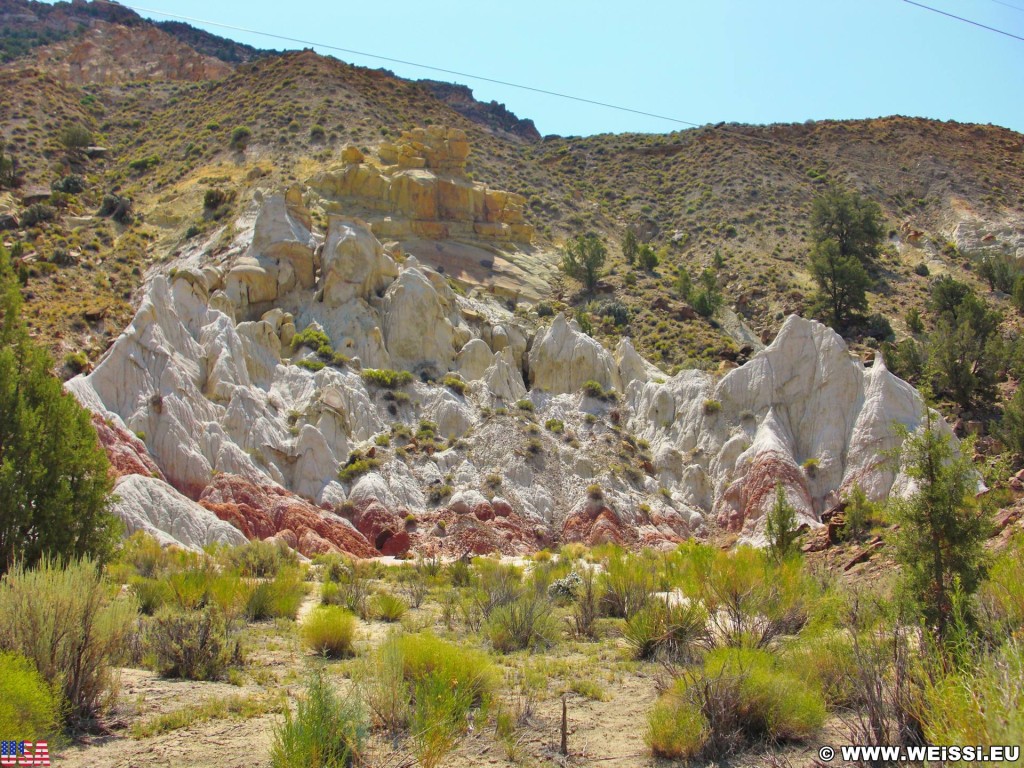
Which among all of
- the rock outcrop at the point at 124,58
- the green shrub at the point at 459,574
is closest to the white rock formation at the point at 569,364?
the green shrub at the point at 459,574

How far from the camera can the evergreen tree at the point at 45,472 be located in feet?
44.8

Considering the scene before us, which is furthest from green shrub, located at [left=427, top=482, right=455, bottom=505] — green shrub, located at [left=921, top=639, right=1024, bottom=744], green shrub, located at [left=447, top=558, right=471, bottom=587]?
green shrub, located at [left=921, top=639, right=1024, bottom=744]

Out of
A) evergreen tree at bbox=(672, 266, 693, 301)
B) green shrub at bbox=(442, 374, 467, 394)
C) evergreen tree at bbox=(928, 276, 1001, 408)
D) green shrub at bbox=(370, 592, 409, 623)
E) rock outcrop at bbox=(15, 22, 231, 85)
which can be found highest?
rock outcrop at bbox=(15, 22, 231, 85)

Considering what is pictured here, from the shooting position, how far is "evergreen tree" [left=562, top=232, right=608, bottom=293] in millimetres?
57875

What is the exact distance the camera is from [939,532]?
35.8 feet

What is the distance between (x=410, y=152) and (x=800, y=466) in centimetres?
4019

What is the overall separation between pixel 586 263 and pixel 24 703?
53.4 meters

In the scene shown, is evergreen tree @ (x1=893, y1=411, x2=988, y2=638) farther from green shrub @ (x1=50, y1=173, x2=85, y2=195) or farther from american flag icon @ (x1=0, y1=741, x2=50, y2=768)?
green shrub @ (x1=50, y1=173, x2=85, y2=195)

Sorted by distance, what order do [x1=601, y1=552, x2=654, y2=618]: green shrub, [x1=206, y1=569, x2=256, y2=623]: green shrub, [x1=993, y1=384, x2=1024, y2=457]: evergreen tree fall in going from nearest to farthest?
[x1=206, y1=569, x2=256, y2=623]: green shrub
[x1=601, y1=552, x2=654, y2=618]: green shrub
[x1=993, y1=384, x2=1024, y2=457]: evergreen tree

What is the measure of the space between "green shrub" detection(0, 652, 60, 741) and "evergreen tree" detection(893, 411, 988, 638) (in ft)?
34.9

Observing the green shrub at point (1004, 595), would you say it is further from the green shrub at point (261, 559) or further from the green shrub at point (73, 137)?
the green shrub at point (73, 137)

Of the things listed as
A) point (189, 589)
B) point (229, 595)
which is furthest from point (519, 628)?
point (189, 589)

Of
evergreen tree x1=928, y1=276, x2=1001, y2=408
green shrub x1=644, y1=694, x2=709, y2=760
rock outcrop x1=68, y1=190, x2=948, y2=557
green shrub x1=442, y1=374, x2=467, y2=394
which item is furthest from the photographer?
green shrub x1=442, y1=374, x2=467, y2=394

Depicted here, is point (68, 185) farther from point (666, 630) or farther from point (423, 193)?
point (666, 630)
